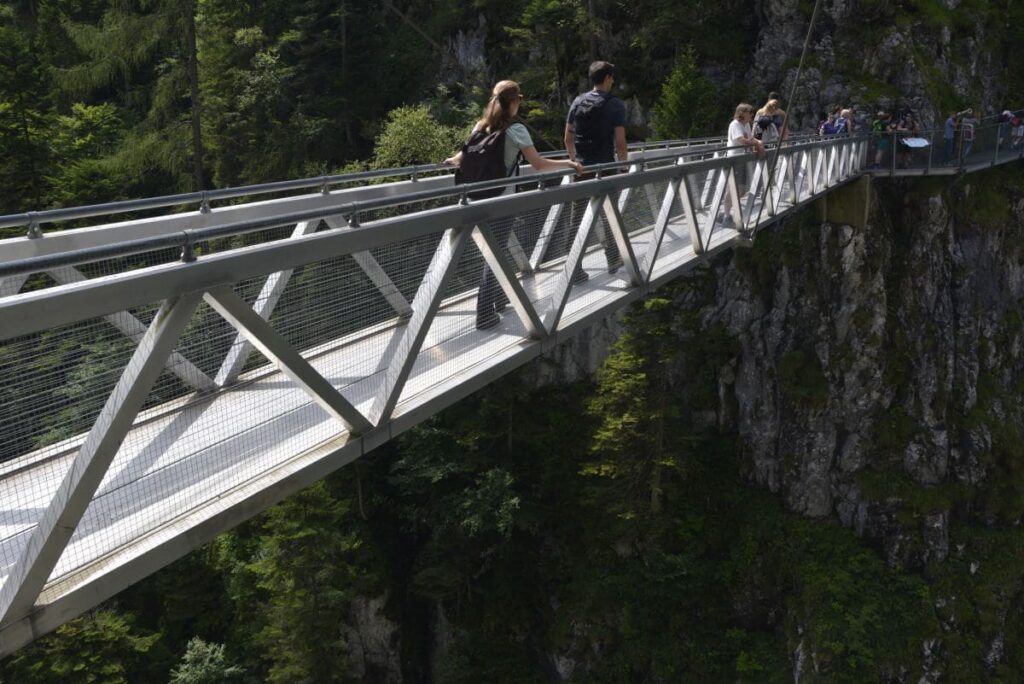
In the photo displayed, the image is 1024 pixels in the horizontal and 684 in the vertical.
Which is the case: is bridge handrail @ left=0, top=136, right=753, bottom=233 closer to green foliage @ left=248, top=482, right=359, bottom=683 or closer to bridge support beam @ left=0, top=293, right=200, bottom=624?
bridge support beam @ left=0, top=293, right=200, bottom=624

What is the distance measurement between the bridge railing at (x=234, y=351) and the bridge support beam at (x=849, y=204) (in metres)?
12.3

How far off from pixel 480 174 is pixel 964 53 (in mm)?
20215

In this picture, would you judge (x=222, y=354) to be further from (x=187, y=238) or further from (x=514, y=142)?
(x=514, y=142)

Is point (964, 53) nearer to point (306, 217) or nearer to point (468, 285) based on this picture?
point (468, 285)

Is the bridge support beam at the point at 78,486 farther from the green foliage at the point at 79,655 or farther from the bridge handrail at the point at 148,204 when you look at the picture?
the green foliage at the point at 79,655

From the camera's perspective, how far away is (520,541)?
69.7ft

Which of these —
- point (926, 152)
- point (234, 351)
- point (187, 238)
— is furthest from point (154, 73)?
point (187, 238)

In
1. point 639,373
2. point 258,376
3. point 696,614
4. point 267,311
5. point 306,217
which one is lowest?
point 696,614

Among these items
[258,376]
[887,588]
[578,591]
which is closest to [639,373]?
[578,591]

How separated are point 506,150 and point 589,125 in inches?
64.1

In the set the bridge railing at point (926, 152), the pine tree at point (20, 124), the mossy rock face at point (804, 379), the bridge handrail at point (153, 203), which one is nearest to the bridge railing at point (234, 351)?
the bridge handrail at point (153, 203)

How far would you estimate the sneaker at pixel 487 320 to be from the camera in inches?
219

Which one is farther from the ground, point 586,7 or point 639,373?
point 586,7

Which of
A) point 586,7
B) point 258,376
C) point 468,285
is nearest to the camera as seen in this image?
point 258,376
